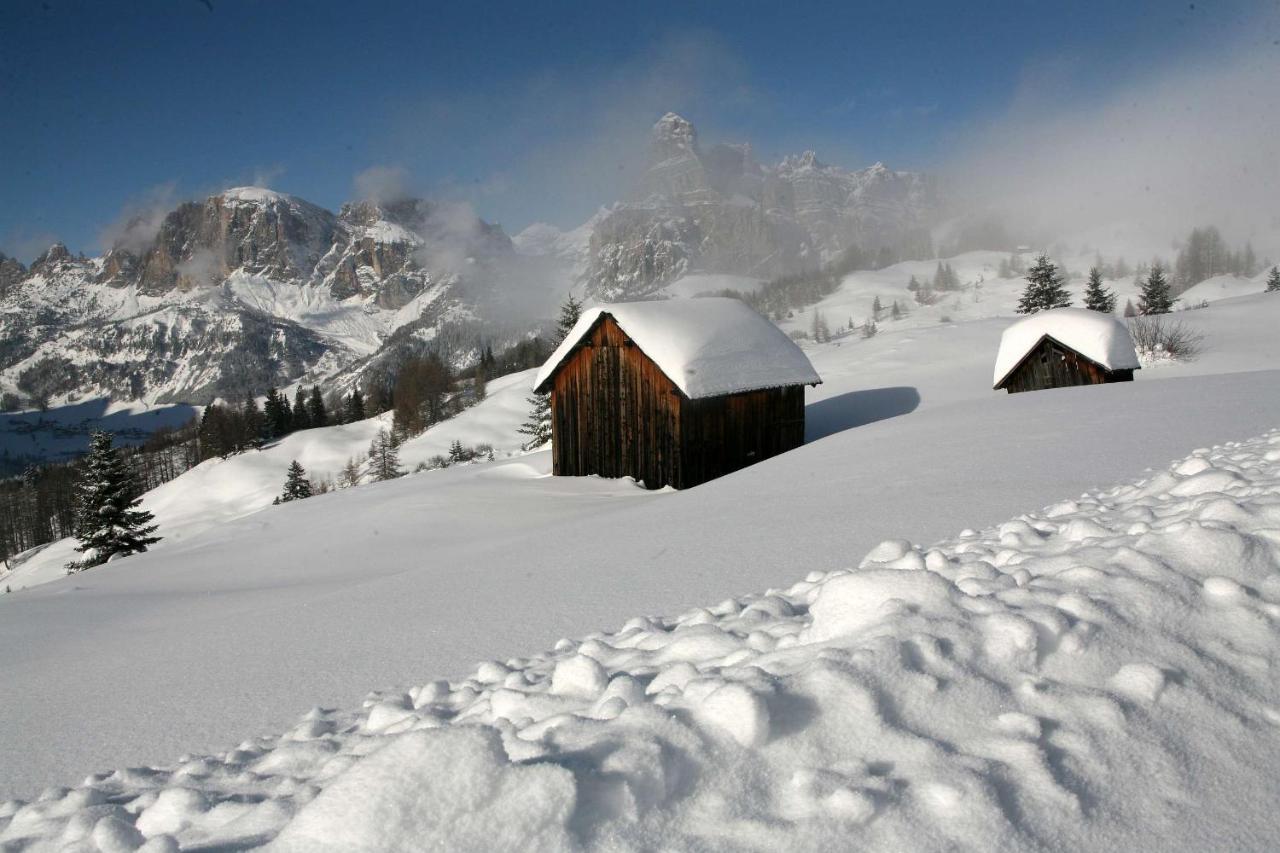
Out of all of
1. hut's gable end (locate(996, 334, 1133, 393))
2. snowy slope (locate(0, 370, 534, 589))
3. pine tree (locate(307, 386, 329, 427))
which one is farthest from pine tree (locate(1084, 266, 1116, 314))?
pine tree (locate(307, 386, 329, 427))

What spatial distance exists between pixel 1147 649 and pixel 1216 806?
69 cm

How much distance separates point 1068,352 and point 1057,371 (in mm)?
665

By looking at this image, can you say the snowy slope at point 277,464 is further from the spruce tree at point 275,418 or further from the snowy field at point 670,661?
the snowy field at point 670,661

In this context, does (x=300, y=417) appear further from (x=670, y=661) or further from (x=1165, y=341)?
(x=670, y=661)

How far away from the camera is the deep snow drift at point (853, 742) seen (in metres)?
1.63

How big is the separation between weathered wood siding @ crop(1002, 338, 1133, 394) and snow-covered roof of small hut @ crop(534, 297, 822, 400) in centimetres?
886

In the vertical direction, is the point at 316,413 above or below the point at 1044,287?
below

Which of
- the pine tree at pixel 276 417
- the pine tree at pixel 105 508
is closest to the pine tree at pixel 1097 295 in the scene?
the pine tree at pixel 105 508

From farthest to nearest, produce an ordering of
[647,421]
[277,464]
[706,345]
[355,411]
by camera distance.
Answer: [355,411] → [277,464] → [706,345] → [647,421]

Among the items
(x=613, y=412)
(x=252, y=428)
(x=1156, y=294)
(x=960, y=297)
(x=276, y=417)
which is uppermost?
(x=960, y=297)

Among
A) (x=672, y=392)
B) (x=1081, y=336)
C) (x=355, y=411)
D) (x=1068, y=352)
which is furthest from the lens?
(x=355, y=411)

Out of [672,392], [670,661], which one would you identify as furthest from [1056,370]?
[670,661]

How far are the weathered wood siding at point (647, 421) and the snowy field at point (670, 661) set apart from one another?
14.7ft

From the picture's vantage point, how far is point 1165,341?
30.2m
